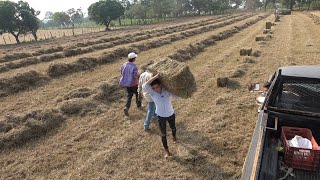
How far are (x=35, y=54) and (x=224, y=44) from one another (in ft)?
43.5

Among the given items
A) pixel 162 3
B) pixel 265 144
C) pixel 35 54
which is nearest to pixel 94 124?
pixel 265 144

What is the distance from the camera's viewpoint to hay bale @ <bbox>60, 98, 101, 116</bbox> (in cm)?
904

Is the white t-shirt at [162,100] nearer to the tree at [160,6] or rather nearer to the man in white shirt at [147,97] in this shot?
the man in white shirt at [147,97]

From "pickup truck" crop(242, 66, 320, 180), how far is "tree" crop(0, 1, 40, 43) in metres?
44.3

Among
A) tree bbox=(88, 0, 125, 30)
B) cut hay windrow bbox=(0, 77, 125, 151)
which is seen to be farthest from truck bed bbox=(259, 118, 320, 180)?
tree bbox=(88, 0, 125, 30)

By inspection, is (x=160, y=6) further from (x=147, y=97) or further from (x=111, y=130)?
(x=147, y=97)

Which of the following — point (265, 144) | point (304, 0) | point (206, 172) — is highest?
point (304, 0)

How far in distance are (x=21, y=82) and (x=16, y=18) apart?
118 feet

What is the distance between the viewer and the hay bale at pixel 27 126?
24.1 feet

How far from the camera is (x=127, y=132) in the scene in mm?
7660

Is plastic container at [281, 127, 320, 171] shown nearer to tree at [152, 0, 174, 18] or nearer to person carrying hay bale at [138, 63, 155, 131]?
A: person carrying hay bale at [138, 63, 155, 131]

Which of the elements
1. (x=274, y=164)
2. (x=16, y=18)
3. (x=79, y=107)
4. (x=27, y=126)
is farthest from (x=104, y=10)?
(x=274, y=164)

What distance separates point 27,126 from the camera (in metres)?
7.79

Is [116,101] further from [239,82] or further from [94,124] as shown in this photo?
[239,82]
